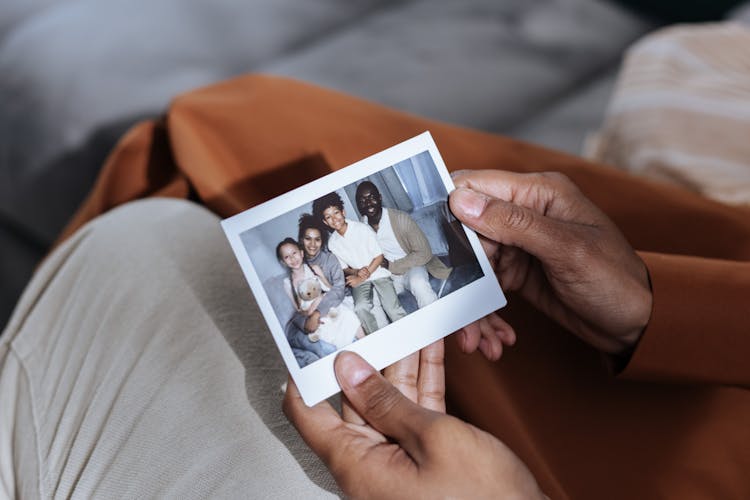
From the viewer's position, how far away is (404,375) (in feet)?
2.50

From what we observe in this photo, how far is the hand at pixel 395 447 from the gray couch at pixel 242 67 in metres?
0.84

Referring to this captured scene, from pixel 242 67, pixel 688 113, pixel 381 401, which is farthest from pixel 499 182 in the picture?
pixel 242 67

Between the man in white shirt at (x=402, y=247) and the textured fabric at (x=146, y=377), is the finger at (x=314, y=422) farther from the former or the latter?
the man in white shirt at (x=402, y=247)

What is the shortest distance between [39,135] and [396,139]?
815 millimetres

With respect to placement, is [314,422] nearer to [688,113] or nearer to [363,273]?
[363,273]

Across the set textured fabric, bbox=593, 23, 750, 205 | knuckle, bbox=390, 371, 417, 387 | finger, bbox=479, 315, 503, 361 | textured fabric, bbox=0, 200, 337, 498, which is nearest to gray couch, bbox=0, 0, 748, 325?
textured fabric, bbox=593, 23, 750, 205

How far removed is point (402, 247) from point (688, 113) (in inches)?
30.5

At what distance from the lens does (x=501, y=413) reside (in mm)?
778

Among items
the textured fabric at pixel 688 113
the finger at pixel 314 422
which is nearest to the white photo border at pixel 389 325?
the finger at pixel 314 422

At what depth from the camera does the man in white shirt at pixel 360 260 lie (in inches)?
29.1

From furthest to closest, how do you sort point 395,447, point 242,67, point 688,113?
point 242,67, point 688,113, point 395,447

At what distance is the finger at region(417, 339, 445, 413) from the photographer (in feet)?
2.47

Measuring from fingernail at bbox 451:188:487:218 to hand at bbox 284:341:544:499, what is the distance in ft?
0.63

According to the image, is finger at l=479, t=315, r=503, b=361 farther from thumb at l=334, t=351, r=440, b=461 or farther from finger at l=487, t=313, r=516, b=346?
thumb at l=334, t=351, r=440, b=461
